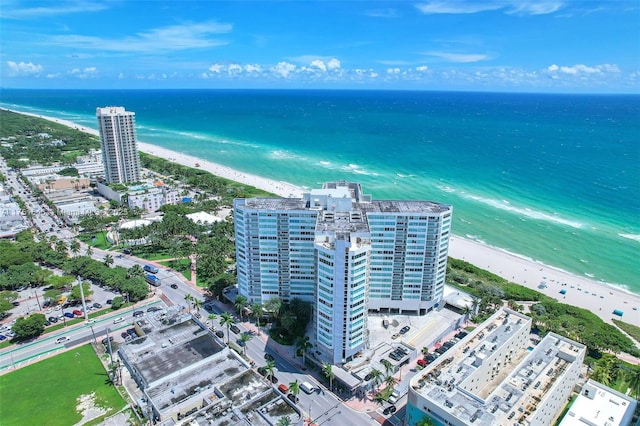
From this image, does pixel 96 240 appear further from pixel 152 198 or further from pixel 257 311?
pixel 257 311

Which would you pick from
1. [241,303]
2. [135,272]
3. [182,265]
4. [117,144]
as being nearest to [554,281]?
Answer: [241,303]

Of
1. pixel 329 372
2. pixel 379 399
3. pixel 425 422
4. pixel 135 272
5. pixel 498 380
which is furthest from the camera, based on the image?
pixel 135 272

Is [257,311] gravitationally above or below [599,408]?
above

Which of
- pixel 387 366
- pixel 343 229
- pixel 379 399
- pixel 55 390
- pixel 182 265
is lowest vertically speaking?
pixel 55 390

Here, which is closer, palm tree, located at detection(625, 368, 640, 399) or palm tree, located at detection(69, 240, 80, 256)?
palm tree, located at detection(625, 368, 640, 399)

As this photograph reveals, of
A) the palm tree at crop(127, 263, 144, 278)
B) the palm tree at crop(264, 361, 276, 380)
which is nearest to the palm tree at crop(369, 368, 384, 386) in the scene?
the palm tree at crop(264, 361, 276, 380)

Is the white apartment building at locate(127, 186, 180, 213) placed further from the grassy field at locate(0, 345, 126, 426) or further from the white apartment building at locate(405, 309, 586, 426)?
the white apartment building at locate(405, 309, 586, 426)
